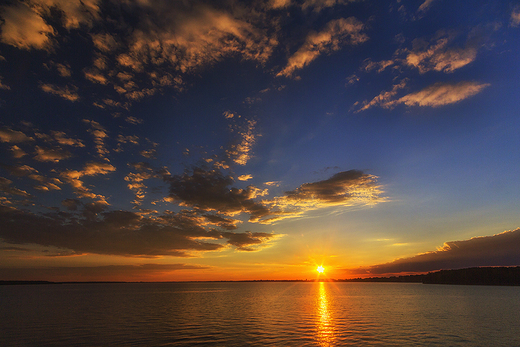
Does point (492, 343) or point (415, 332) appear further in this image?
point (415, 332)

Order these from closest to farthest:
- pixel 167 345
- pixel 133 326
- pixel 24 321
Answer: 1. pixel 167 345
2. pixel 133 326
3. pixel 24 321

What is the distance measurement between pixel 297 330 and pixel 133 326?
26.9 m

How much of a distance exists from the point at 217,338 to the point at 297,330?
12.9 m

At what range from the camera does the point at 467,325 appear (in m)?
44.5

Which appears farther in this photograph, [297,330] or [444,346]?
[297,330]

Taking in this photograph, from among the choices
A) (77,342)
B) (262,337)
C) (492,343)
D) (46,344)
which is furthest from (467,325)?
(46,344)

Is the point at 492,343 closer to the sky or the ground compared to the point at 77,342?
closer to the ground

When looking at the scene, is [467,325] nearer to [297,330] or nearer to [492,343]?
[492,343]

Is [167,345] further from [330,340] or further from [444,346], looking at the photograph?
[444,346]

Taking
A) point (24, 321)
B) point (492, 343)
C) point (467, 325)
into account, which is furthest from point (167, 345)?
point (467, 325)

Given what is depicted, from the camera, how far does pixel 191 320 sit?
48469 mm

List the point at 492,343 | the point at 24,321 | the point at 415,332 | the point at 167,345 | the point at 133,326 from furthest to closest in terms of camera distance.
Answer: the point at 24,321
the point at 133,326
the point at 415,332
the point at 492,343
the point at 167,345

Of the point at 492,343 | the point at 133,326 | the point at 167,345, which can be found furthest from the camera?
the point at 133,326

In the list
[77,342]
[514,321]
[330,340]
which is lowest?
[514,321]
